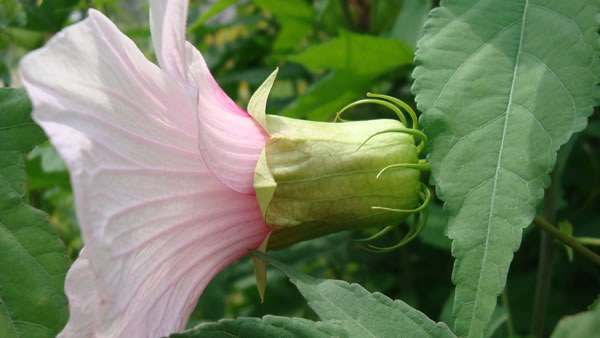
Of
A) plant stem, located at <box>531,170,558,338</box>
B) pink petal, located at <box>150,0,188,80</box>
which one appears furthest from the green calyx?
plant stem, located at <box>531,170,558,338</box>

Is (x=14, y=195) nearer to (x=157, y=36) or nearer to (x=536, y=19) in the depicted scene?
(x=157, y=36)

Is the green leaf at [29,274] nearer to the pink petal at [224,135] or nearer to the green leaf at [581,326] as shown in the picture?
the pink petal at [224,135]

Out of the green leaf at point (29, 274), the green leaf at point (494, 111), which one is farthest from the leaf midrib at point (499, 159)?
the green leaf at point (29, 274)

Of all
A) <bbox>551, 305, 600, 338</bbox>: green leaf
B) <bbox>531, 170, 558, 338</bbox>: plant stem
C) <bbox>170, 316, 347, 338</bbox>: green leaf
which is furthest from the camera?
<bbox>531, 170, 558, 338</bbox>: plant stem

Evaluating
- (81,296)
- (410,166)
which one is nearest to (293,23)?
(410,166)

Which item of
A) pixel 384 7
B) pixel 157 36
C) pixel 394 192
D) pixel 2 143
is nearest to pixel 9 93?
pixel 2 143

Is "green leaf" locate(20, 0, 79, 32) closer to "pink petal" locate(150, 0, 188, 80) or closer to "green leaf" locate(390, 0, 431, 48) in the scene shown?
"green leaf" locate(390, 0, 431, 48)
